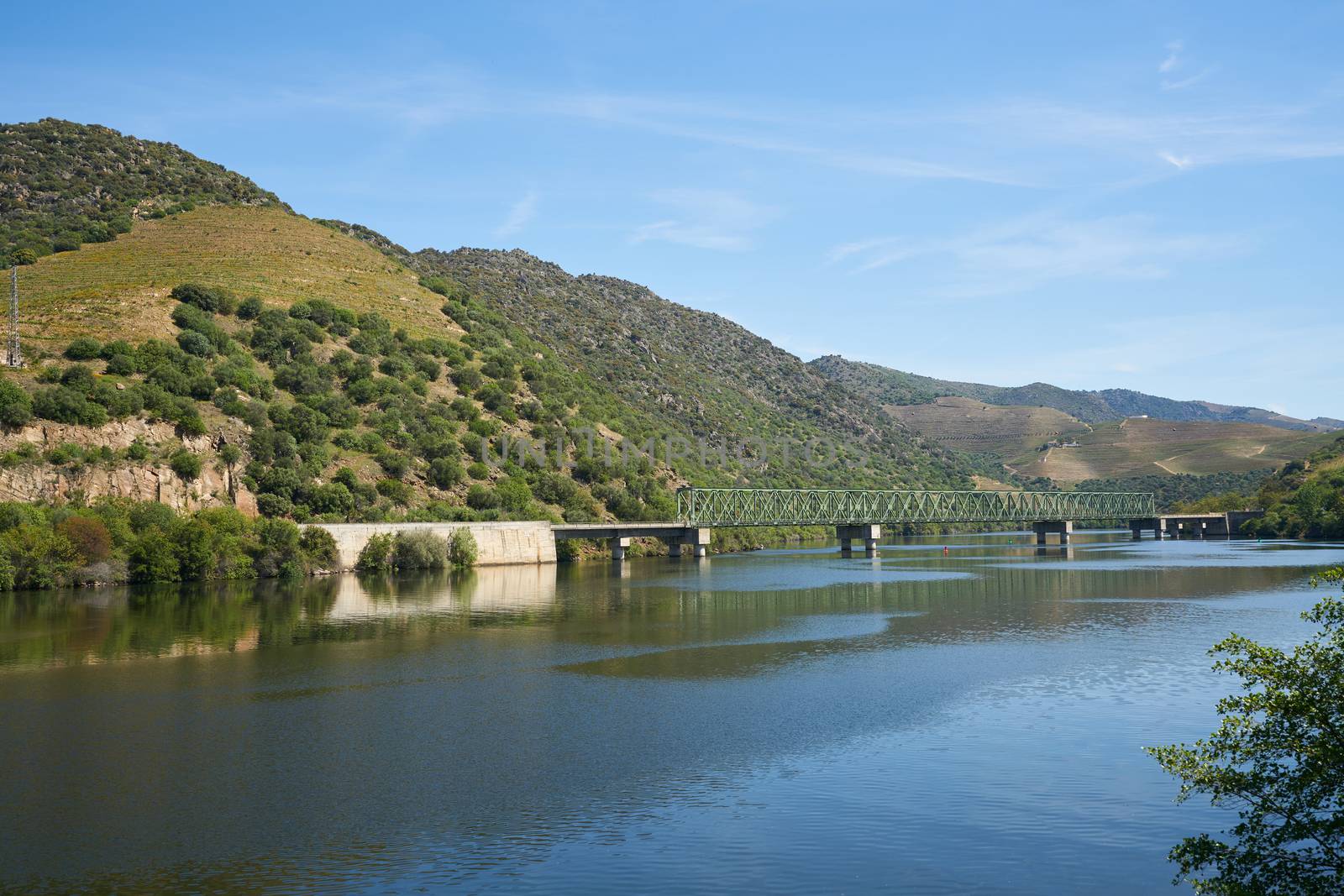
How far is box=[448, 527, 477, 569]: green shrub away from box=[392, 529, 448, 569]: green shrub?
187 cm

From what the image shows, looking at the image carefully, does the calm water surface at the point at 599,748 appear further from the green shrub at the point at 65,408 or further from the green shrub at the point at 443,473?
the green shrub at the point at 443,473

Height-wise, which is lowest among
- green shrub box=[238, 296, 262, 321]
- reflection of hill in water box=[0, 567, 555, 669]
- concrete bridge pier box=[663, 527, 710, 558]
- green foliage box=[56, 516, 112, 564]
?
reflection of hill in water box=[0, 567, 555, 669]

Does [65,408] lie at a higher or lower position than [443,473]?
higher

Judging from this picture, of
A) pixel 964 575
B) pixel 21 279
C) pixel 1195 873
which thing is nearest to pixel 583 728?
pixel 1195 873

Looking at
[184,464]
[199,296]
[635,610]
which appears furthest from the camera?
[199,296]

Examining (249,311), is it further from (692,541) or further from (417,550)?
(692,541)

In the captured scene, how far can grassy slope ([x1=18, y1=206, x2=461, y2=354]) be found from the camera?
105250mm

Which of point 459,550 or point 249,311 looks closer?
point 459,550

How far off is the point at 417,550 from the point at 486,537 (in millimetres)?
8508

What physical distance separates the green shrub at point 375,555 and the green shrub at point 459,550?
635cm

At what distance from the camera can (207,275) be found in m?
127

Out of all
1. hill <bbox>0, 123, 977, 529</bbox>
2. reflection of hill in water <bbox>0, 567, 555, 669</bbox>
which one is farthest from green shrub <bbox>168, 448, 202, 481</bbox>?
reflection of hill in water <bbox>0, 567, 555, 669</bbox>

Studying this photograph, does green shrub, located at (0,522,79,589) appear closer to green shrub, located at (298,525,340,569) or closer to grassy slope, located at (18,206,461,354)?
green shrub, located at (298,525,340,569)

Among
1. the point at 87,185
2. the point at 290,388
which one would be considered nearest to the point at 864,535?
the point at 290,388
